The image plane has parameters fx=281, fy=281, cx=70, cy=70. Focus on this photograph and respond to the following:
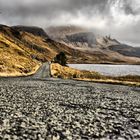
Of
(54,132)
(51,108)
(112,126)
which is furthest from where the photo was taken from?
(51,108)

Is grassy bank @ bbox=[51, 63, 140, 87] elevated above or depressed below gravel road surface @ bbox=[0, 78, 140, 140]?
above

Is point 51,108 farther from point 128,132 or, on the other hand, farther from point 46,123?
point 128,132

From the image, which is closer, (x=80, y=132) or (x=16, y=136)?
(x=16, y=136)

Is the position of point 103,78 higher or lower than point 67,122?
higher

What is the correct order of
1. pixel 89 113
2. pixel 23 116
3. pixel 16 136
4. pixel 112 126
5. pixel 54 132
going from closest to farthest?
1. pixel 16 136
2. pixel 54 132
3. pixel 112 126
4. pixel 23 116
5. pixel 89 113

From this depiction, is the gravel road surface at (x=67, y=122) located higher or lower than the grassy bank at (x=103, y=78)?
lower

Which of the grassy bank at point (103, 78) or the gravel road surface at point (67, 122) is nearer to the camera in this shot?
the gravel road surface at point (67, 122)

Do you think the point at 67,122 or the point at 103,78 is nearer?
the point at 67,122

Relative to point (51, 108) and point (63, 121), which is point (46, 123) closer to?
point (63, 121)

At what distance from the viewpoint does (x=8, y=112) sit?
27125 millimetres

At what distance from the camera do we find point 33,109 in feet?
97.3

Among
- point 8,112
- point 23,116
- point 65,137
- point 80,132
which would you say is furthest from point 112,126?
point 8,112

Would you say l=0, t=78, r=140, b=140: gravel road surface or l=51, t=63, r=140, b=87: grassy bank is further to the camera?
l=51, t=63, r=140, b=87: grassy bank

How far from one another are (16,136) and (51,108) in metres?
11.6
